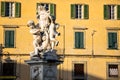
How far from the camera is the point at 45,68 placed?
22.2m

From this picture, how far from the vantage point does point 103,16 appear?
166ft

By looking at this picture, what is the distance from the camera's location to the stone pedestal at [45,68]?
22078 millimetres

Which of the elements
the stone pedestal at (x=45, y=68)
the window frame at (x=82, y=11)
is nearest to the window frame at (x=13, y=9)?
the window frame at (x=82, y=11)

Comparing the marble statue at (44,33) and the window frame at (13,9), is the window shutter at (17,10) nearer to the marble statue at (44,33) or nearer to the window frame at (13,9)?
the window frame at (13,9)

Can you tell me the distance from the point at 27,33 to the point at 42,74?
27.2 m

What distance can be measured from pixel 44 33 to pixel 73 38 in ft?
88.1

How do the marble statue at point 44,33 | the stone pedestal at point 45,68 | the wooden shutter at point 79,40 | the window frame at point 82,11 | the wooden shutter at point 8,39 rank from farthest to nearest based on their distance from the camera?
1. the window frame at point 82,11
2. the wooden shutter at point 79,40
3. the wooden shutter at point 8,39
4. the marble statue at point 44,33
5. the stone pedestal at point 45,68

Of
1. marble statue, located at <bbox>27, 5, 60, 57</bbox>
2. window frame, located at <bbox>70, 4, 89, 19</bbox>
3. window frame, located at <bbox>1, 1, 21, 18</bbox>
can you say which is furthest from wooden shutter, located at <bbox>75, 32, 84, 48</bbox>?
marble statue, located at <bbox>27, 5, 60, 57</bbox>

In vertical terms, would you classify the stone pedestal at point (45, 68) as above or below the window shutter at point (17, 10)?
below

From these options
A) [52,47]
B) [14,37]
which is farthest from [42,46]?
[14,37]

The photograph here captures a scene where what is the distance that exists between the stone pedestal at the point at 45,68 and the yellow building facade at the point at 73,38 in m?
25.9

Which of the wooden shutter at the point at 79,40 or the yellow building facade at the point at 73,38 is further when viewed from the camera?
the wooden shutter at the point at 79,40

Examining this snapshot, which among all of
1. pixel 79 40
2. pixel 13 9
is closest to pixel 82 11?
pixel 79 40

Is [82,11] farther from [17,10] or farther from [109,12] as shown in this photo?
[17,10]
